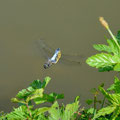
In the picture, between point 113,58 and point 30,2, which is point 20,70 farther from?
point 113,58

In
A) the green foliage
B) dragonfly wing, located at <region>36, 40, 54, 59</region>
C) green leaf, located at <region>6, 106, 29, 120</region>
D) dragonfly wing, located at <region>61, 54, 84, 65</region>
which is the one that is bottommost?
the green foliage

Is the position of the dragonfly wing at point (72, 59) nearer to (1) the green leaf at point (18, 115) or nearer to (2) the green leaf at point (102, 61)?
(1) the green leaf at point (18, 115)

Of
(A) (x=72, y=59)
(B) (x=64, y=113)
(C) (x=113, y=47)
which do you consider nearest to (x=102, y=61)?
(C) (x=113, y=47)

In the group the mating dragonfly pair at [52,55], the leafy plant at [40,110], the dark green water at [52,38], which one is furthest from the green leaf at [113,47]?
the mating dragonfly pair at [52,55]

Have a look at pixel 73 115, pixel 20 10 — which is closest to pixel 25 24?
pixel 20 10

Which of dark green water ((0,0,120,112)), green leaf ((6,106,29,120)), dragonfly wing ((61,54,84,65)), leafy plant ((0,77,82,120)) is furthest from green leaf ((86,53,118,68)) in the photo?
dragonfly wing ((61,54,84,65))

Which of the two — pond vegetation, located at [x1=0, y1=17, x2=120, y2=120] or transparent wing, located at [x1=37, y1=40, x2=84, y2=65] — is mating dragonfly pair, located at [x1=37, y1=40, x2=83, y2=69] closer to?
transparent wing, located at [x1=37, y1=40, x2=84, y2=65]
